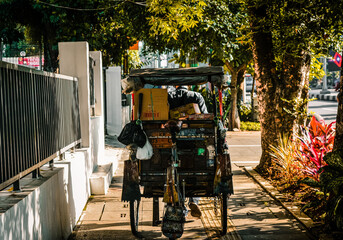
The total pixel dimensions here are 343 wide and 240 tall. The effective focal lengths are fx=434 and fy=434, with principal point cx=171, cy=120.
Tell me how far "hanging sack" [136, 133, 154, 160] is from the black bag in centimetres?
4

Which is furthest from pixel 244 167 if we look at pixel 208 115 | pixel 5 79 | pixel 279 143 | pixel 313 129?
pixel 5 79

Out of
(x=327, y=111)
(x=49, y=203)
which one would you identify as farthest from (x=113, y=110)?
(x=327, y=111)

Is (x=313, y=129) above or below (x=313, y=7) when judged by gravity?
below

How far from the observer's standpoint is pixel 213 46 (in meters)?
14.1

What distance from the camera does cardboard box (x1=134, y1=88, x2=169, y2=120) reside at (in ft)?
19.7

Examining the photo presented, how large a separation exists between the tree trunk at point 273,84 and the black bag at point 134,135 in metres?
4.26

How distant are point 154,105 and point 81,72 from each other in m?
2.55

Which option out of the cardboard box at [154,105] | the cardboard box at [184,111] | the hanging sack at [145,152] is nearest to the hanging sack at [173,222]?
the hanging sack at [145,152]

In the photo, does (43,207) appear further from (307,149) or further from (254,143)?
(254,143)

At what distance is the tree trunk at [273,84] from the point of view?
895cm

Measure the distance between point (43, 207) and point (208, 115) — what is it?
2.41m

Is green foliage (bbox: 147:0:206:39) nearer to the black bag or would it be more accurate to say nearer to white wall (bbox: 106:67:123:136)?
the black bag

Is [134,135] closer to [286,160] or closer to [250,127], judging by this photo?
[286,160]

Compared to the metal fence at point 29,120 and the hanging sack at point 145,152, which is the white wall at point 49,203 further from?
the hanging sack at point 145,152
